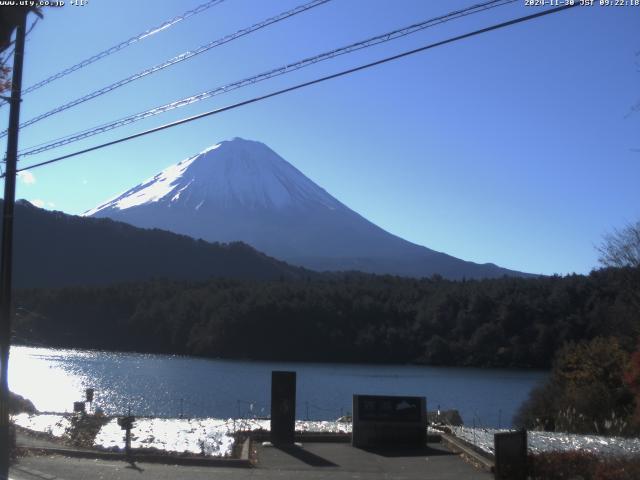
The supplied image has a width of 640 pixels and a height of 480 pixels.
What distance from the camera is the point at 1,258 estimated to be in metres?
14.4

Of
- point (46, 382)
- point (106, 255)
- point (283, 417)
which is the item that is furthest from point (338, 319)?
point (283, 417)

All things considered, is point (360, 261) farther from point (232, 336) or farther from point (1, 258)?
point (1, 258)

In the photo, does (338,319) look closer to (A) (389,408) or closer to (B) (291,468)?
(A) (389,408)

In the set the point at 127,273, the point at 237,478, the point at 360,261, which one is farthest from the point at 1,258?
the point at 360,261

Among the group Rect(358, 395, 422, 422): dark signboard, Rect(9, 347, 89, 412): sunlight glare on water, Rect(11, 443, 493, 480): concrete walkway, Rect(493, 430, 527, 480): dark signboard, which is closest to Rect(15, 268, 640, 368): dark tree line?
Rect(9, 347, 89, 412): sunlight glare on water

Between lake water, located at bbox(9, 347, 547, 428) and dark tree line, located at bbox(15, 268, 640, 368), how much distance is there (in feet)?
16.6

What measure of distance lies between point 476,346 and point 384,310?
15.6 m

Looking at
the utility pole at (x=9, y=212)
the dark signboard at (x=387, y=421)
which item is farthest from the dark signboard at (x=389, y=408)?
the utility pole at (x=9, y=212)

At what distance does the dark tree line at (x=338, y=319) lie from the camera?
71.6m

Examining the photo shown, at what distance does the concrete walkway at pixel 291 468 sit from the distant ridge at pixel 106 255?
104691 mm

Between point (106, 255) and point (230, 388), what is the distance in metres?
90.0

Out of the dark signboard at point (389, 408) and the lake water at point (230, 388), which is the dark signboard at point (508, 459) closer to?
the dark signboard at point (389, 408)

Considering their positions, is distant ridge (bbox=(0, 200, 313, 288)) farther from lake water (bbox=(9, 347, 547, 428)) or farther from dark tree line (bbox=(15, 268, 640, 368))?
lake water (bbox=(9, 347, 547, 428))

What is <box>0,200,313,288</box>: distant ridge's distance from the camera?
121 m
